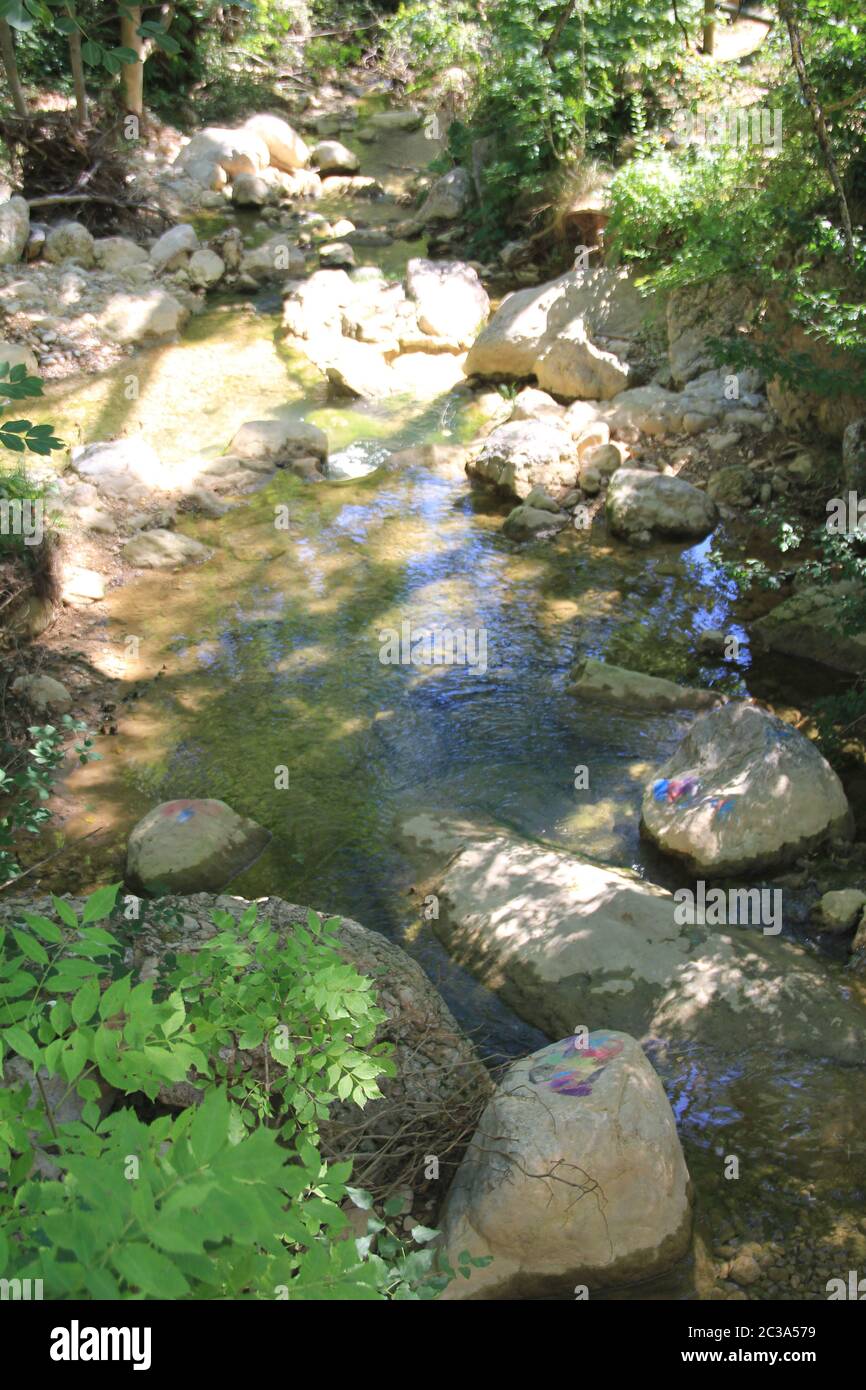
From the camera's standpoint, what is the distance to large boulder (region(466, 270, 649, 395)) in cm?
971

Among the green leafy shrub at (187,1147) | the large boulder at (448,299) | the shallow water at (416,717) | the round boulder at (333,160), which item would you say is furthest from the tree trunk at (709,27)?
the green leafy shrub at (187,1147)

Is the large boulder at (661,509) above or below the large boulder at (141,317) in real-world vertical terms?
below

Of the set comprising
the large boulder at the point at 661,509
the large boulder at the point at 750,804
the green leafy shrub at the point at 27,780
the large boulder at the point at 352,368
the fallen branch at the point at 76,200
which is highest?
the fallen branch at the point at 76,200

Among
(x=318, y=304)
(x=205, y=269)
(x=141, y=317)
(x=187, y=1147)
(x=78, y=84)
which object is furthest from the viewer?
(x=205, y=269)

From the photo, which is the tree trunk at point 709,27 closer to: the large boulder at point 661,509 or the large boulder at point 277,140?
the large boulder at point 277,140

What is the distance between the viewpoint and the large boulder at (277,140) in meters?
15.1

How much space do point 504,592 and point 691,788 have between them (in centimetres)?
276

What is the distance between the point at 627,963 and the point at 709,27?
41.6 feet

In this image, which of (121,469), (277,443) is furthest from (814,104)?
(121,469)

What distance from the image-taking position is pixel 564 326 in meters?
9.84

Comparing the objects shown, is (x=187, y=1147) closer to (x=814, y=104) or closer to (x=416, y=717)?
(x=416, y=717)

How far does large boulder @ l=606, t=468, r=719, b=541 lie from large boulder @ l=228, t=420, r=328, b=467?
9.19ft

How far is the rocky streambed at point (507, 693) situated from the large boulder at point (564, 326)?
0.11 feet

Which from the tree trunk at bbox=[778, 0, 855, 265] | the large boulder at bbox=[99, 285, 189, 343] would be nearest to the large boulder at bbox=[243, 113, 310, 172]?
the large boulder at bbox=[99, 285, 189, 343]
